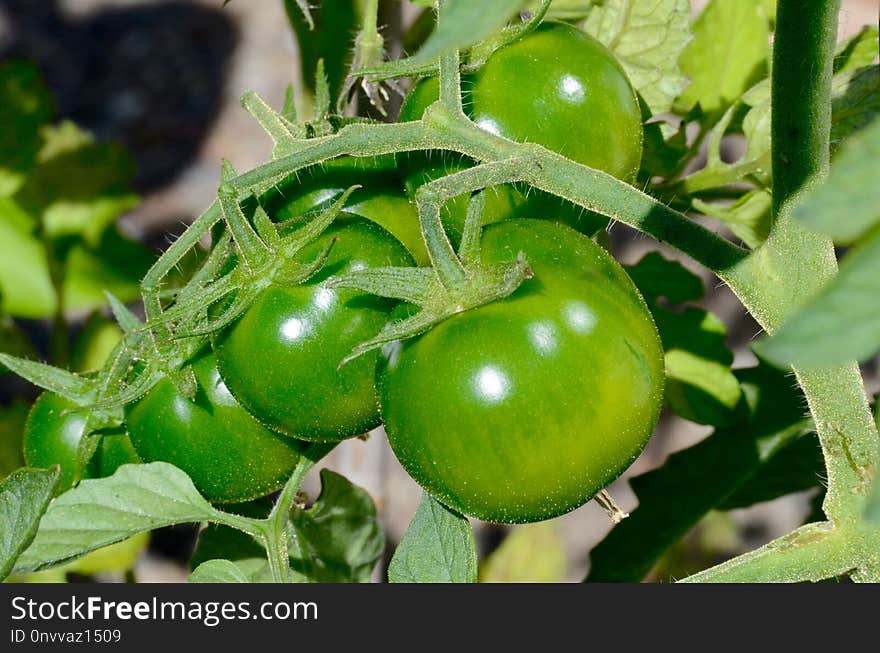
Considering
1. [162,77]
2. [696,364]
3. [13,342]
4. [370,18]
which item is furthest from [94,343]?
[162,77]

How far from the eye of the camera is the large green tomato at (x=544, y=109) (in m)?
0.74

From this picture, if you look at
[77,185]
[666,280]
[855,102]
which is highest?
[855,102]

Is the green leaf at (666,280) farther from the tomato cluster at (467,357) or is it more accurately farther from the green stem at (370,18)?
the green stem at (370,18)

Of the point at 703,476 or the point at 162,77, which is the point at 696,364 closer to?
the point at 703,476

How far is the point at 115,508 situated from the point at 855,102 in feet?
2.25

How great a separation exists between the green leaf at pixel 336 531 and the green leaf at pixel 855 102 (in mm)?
550

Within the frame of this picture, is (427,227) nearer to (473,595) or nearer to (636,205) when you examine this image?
(636,205)

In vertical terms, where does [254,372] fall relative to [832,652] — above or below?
above

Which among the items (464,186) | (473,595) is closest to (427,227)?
(464,186)

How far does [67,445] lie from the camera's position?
0.83m

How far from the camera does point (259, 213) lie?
27.7 inches

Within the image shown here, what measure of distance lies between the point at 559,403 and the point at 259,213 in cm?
24

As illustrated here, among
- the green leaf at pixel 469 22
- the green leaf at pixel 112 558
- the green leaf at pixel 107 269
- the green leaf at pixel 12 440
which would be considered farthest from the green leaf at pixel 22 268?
the green leaf at pixel 469 22

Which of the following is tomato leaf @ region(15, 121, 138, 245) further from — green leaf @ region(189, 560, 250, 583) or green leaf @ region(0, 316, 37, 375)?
green leaf @ region(189, 560, 250, 583)
